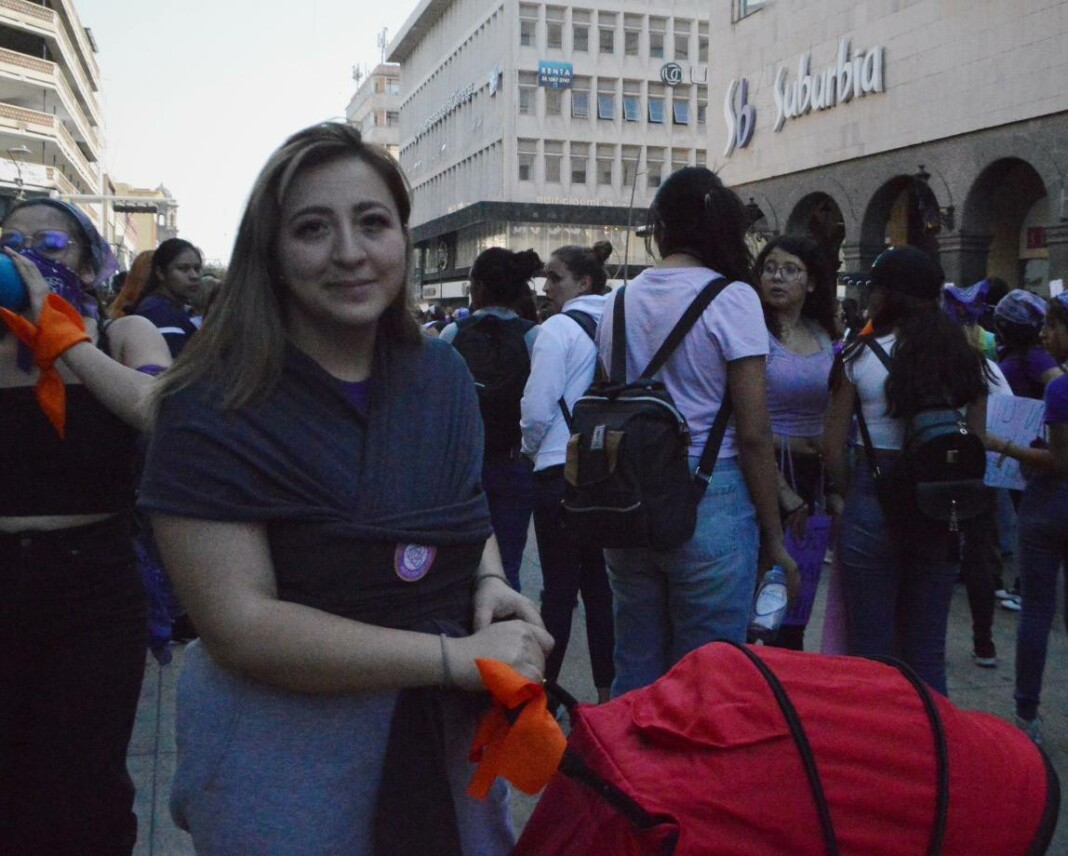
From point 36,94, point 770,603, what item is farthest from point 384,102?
point 770,603

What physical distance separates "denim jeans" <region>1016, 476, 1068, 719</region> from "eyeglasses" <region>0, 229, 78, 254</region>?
3.82 metres

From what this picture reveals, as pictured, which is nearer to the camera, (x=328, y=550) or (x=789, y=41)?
(x=328, y=550)

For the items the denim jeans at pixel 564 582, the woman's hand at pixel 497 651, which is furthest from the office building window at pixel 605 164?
the woman's hand at pixel 497 651

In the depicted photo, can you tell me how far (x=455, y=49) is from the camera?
237ft

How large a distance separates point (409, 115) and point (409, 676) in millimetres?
90746

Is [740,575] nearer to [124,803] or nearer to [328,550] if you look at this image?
[124,803]

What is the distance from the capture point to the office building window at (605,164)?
62719mm

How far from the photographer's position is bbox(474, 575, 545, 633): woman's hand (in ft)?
6.37

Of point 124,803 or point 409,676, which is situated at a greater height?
point 409,676

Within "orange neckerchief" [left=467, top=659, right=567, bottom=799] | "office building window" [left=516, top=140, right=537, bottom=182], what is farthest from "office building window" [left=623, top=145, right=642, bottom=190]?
"orange neckerchief" [left=467, top=659, right=567, bottom=799]

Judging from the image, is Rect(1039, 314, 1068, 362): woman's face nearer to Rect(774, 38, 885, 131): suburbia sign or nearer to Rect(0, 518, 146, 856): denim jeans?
Rect(0, 518, 146, 856): denim jeans

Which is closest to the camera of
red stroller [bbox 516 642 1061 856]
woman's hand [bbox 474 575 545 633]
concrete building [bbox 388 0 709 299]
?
red stroller [bbox 516 642 1061 856]

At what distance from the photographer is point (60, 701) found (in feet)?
9.43

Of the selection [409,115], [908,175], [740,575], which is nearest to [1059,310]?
[740,575]
